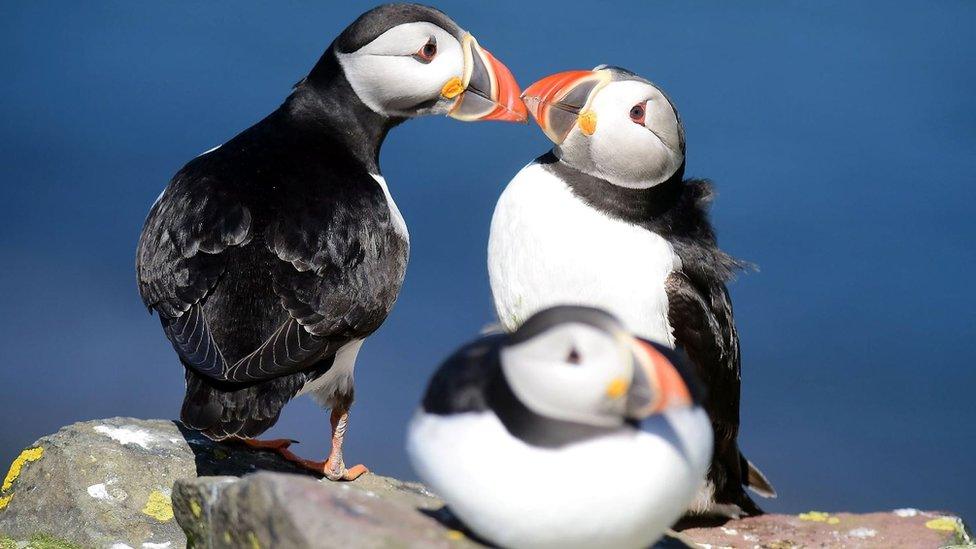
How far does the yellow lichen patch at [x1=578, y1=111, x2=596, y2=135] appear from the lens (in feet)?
18.3

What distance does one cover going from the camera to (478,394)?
358 cm

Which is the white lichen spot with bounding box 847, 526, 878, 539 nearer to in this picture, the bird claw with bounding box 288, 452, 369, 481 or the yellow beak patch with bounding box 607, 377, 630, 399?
the bird claw with bounding box 288, 452, 369, 481

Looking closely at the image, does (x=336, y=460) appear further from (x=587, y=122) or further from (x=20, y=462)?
(x=587, y=122)

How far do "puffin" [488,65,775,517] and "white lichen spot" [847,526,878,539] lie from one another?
1.95ft

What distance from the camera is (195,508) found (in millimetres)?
4324

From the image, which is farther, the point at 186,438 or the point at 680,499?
the point at 186,438

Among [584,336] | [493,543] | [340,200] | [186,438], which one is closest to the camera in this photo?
[584,336]

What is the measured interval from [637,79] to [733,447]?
188 cm

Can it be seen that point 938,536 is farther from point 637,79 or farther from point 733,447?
point 637,79

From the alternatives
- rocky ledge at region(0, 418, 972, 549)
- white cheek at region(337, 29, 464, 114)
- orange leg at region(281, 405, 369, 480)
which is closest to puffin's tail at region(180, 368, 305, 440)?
rocky ledge at region(0, 418, 972, 549)

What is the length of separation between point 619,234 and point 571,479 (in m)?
2.34

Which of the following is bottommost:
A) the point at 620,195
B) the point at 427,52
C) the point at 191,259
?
the point at 191,259

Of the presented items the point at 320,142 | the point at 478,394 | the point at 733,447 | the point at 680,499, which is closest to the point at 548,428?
the point at 478,394

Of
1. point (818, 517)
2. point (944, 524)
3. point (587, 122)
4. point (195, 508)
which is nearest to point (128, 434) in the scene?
point (195, 508)
